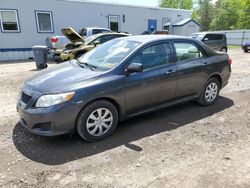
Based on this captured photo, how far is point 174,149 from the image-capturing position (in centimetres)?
353

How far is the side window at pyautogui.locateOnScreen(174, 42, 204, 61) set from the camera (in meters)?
4.59

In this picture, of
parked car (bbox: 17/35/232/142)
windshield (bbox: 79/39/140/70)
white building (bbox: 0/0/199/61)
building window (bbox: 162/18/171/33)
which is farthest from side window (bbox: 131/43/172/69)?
building window (bbox: 162/18/171/33)

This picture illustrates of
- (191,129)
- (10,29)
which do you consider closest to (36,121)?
(191,129)

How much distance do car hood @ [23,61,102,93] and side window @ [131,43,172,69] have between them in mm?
851

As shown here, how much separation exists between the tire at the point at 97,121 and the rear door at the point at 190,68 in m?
1.58

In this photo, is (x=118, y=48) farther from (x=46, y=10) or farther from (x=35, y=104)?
(x=46, y=10)

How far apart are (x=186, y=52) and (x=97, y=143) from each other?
262 cm

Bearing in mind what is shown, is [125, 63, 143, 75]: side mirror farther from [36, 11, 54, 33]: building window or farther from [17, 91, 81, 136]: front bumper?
[36, 11, 54, 33]: building window

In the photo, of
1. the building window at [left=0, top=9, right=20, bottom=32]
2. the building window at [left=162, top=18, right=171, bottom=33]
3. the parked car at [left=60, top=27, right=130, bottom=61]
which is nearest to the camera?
the parked car at [left=60, top=27, right=130, bottom=61]

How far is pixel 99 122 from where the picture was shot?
12.1 feet

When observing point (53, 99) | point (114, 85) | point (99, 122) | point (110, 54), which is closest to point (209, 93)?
point (110, 54)

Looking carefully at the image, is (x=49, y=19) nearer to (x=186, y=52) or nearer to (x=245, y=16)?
(x=186, y=52)

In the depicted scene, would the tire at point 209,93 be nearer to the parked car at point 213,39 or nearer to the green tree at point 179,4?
the parked car at point 213,39

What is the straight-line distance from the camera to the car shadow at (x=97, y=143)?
11.0 feet
